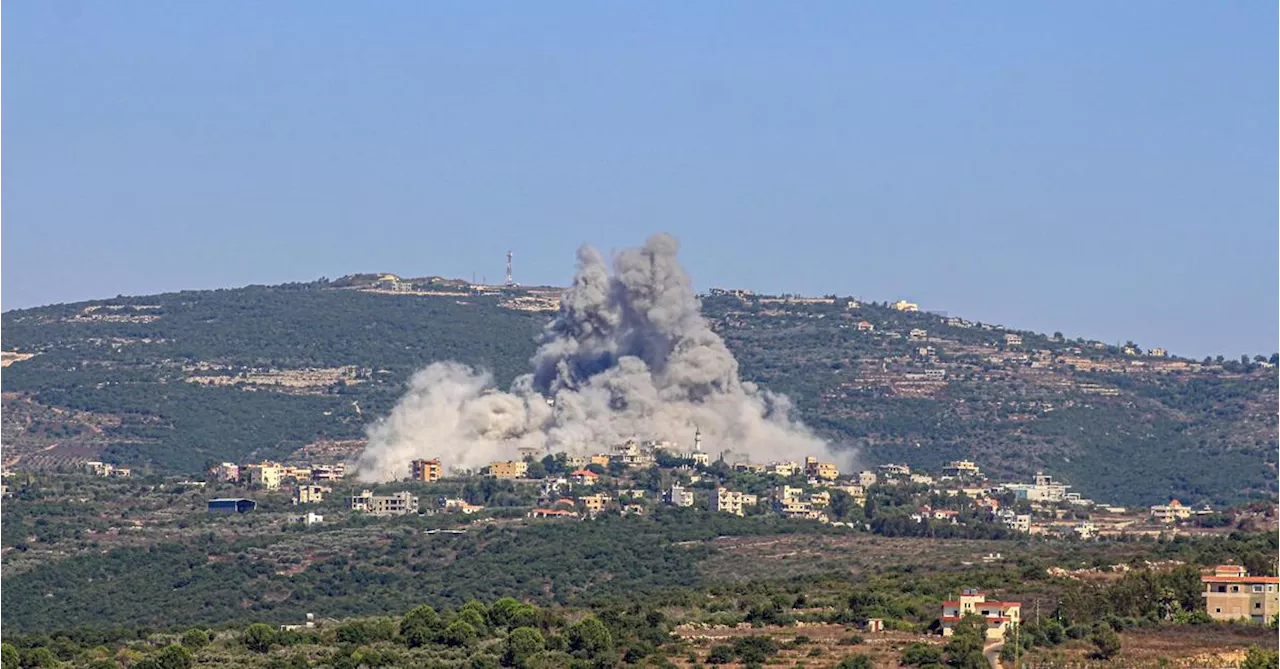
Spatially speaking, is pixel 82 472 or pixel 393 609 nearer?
pixel 393 609

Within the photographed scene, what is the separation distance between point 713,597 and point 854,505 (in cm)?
5121

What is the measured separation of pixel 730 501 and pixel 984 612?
6189 centimetres

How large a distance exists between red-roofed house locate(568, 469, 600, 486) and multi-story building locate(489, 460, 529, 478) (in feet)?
7.16

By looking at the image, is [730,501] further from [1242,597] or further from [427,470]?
[1242,597]

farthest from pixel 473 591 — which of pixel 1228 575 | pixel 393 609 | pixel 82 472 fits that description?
pixel 82 472

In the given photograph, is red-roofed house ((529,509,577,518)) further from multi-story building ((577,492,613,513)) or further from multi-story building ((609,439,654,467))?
multi-story building ((609,439,654,467))

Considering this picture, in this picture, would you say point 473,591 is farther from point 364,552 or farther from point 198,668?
point 198,668

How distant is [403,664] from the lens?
3344 inches

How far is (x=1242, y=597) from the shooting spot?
91.5 m

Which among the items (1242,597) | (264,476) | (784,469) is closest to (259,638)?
(1242,597)

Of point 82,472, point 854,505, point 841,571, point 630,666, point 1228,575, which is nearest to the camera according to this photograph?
point 630,666

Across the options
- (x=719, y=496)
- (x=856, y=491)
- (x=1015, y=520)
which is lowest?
(x=1015, y=520)

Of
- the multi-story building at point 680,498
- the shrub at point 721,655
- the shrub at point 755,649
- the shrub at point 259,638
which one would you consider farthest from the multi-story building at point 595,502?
the shrub at point 721,655

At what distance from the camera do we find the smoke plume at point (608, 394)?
159 m
